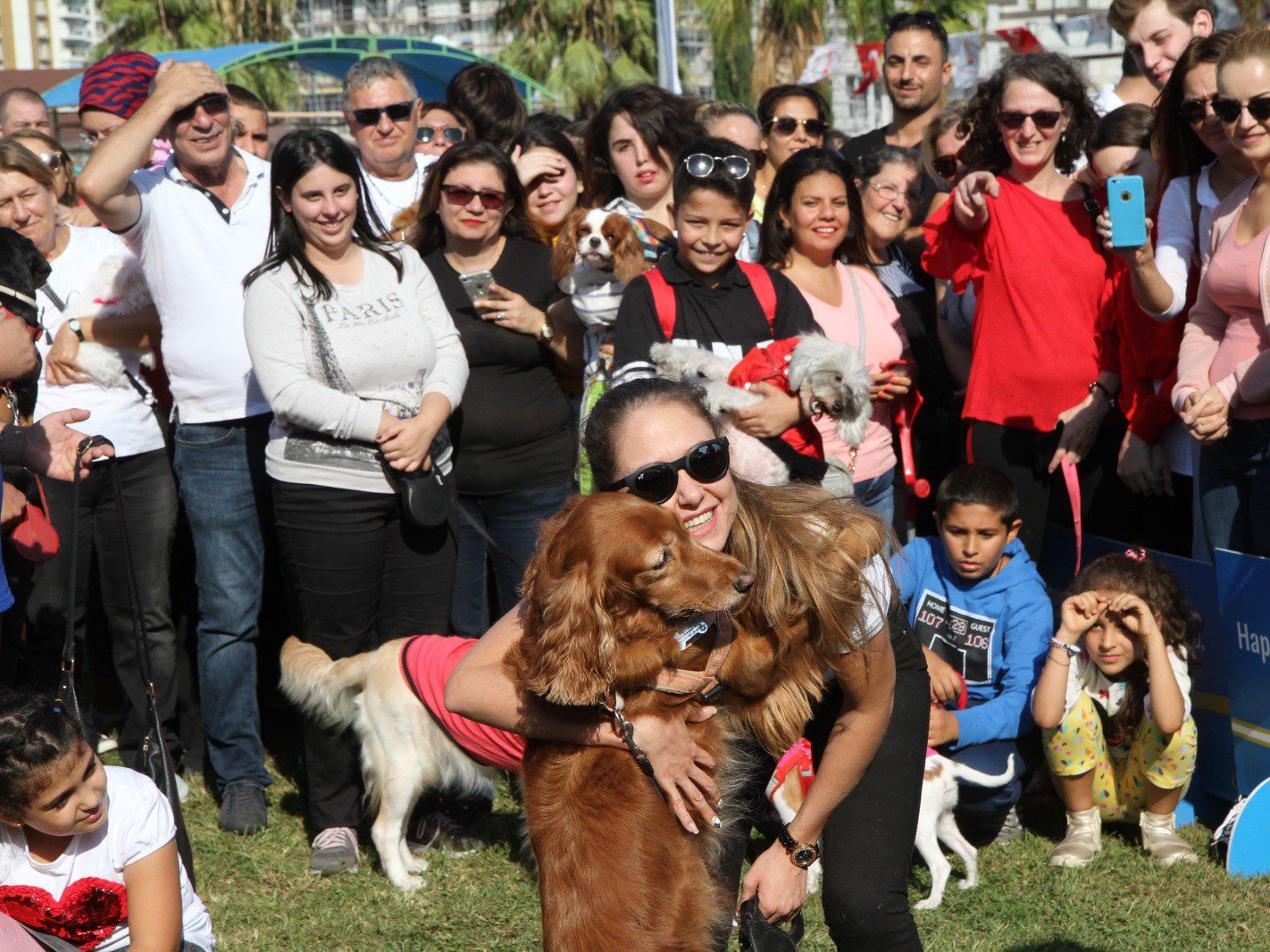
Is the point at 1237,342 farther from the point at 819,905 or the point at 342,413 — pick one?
the point at 342,413

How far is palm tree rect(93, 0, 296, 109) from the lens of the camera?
26719 mm

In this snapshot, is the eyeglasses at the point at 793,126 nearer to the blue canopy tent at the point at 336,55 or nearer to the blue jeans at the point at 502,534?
the blue jeans at the point at 502,534

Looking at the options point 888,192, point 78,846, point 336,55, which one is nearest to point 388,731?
point 78,846

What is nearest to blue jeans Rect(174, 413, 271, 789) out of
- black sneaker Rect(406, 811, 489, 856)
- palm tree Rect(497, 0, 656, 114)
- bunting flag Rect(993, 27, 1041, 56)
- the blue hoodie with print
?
black sneaker Rect(406, 811, 489, 856)

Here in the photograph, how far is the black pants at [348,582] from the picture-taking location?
4.19 m

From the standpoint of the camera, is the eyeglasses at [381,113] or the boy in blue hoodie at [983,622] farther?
the eyeglasses at [381,113]

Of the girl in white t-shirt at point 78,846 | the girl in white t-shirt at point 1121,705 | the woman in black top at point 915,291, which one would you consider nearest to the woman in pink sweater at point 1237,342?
the girl in white t-shirt at point 1121,705

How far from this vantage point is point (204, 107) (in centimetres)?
452

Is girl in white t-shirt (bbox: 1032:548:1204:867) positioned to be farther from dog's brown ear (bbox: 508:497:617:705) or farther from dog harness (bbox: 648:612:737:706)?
dog's brown ear (bbox: 508:497:617:705)

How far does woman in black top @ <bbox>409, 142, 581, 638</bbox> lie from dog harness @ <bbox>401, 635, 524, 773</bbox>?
2.70 feet

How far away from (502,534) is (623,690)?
2.49 m

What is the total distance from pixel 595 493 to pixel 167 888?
4.82 feet

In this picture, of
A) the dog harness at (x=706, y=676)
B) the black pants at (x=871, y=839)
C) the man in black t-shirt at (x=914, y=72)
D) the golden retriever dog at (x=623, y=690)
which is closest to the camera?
the golden retriever dog at (x=623, y=690)

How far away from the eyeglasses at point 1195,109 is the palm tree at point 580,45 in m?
23.6
